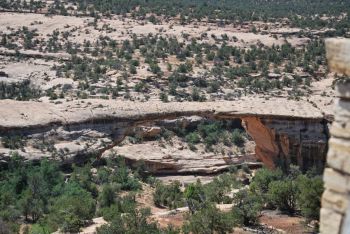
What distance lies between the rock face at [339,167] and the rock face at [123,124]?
2447 centimetres

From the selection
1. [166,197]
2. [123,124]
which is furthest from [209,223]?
[123,124]

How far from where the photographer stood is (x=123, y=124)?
95.4 ft

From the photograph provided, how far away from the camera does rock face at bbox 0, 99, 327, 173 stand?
2808 centimetres

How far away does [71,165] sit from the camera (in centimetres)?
2897

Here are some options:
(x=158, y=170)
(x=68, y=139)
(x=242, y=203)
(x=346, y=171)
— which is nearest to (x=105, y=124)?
(x=68, y=139)

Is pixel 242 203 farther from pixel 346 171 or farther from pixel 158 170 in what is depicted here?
pixel 346 171

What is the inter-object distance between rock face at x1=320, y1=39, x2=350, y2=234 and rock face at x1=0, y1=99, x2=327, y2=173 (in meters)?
24.5

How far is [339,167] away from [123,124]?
25.2m

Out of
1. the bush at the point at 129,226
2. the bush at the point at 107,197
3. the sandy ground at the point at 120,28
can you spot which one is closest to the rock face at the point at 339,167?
the bush at the point at 129,226

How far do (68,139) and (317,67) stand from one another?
22211 millimetres

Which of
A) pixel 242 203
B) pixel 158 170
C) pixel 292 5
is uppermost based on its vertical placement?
pixel 292 5

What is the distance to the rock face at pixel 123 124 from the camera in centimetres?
2808

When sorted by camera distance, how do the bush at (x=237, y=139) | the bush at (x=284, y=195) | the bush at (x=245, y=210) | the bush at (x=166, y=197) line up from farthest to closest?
the bush at (x=237, y=139) → the bush at (x=166, y=197) → the bush at (x=284, y=195) → the bush at (x=245, y=210)

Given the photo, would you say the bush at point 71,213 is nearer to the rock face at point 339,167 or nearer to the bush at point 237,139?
the bush at point 237,139
